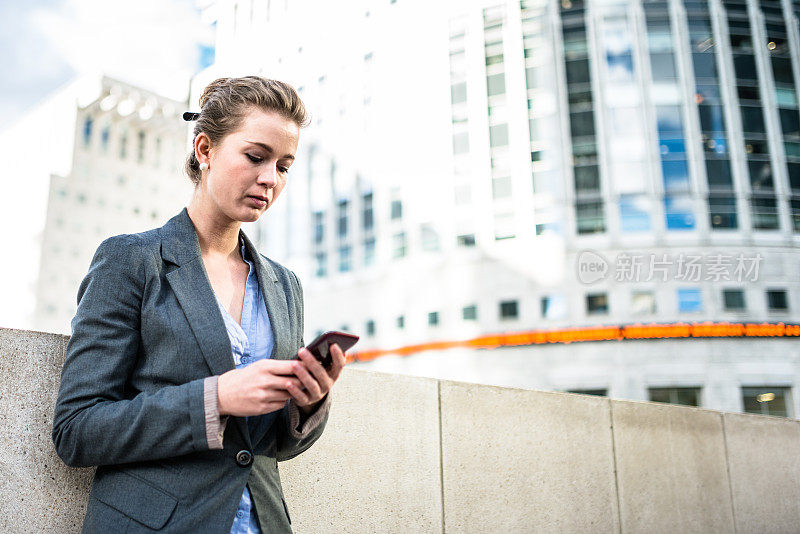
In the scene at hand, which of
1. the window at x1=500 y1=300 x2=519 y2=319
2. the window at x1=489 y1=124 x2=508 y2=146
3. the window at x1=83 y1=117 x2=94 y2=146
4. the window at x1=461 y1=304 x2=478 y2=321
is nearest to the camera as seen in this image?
the window at x1=500 y1=300 x2=519 y2=319

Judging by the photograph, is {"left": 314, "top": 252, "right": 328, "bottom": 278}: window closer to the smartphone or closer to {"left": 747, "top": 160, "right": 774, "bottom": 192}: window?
{"left": 747, "top": 160, "right": 774, "bottom": 192}: window

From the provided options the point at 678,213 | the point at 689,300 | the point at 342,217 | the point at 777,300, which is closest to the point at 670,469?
the point at 689,300

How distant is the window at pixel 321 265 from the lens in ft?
146

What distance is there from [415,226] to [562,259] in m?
8.73

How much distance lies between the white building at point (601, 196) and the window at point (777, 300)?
0.20ft

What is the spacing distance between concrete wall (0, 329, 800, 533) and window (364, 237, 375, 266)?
36.9 meters

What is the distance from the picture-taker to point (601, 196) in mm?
34281

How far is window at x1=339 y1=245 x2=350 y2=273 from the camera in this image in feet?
141

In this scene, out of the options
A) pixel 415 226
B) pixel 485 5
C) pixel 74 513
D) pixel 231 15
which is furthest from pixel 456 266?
pixel 74 513

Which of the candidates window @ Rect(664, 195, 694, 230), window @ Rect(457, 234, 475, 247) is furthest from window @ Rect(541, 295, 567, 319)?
window @ Rect(664, 195, 694, 230)

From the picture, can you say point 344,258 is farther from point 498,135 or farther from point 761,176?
point 761,176

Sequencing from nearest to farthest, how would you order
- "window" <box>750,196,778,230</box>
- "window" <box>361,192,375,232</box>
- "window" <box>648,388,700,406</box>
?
"window" <box>648,388,700,406</box>
"window" <box>750,196,778,230</box>
"window" <box>361,192,375,232</box>

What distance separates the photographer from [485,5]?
3859cm

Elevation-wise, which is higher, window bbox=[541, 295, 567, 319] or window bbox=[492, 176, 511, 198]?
window bbox=[492, 176, 511, 198]
